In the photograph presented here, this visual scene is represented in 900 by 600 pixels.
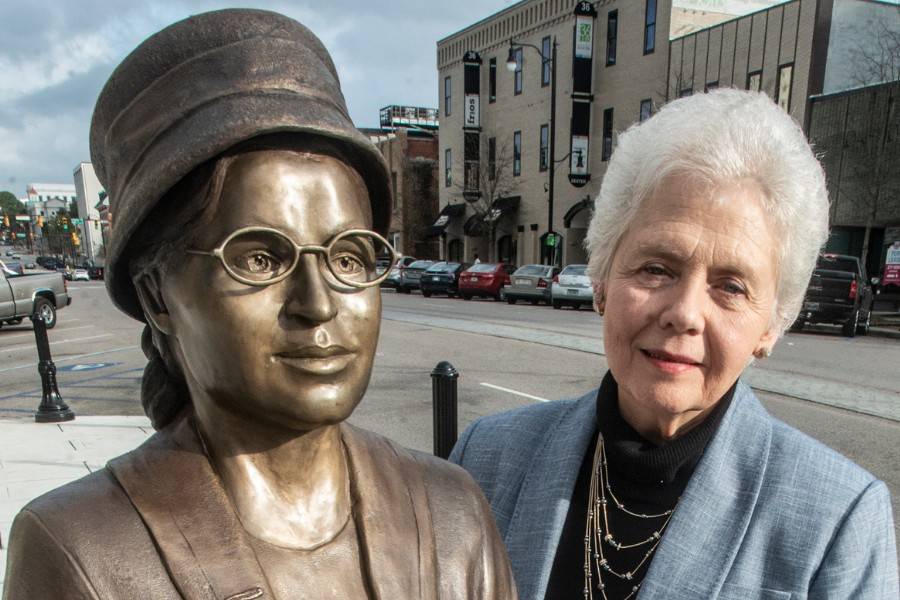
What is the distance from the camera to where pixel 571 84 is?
24109mm

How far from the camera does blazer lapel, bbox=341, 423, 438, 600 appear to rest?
1.06m

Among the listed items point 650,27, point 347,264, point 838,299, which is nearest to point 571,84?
point 650,27

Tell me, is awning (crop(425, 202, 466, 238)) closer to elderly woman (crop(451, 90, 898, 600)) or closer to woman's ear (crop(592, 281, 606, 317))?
woman's ear (crop(592, 281, 606, 317))

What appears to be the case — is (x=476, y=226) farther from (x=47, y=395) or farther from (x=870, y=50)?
(x=47, y=395)

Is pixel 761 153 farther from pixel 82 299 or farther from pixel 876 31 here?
pixel 82 299

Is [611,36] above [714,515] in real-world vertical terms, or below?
above

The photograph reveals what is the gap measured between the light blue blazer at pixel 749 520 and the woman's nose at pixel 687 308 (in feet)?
1.24

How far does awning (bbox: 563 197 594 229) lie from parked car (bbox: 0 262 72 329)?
17.1 metres

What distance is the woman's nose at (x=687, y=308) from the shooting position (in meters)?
1.42

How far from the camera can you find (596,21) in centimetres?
2300

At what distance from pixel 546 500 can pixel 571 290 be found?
15002mm

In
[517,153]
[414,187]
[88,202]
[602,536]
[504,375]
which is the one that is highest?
[517,153]

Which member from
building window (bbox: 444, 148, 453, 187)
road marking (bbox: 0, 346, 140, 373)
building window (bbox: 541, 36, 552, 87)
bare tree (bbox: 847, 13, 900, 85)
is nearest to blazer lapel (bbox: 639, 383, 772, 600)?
road marking (bbox: 0, 346, 140, 373)

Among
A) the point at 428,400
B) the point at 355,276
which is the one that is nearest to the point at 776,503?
the point at 355,276
